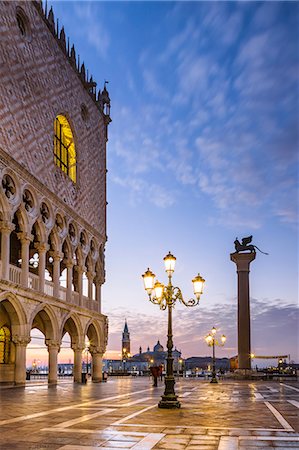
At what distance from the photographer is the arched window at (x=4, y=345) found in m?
25.5

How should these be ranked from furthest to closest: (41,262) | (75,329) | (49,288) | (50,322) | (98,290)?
1. (98,290)
2. (75,329)
3. (49,288)
4. (50,322)
5. (41,262)

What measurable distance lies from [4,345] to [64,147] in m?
10.5

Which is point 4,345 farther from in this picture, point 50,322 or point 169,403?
point 169,403

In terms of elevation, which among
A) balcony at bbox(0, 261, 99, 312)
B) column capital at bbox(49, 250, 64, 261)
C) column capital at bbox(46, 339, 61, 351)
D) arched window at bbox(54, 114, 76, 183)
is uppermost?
arched window at bbox(54, 114, 76, 183)

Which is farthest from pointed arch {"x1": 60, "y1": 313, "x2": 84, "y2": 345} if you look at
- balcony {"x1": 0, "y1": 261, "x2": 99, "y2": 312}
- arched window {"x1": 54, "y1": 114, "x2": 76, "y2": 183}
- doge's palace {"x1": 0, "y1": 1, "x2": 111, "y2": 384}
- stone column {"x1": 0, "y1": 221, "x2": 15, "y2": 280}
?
stone column {"x1": 0, "y1": 221, "x2": 15, "y2": 280}

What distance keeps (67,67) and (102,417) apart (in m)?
22.5

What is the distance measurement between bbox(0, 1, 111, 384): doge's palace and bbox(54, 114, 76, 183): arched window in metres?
0.06

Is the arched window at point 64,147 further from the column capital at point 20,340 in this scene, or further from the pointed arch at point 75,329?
the column capital at point 20,340

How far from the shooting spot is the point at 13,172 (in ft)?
71.9

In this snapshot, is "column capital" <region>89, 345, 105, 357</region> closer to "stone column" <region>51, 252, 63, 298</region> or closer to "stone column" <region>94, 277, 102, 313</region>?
"stone column" <region>94, 277, 102, 313</region>

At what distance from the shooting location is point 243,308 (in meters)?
34.8

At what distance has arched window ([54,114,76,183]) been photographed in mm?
28625

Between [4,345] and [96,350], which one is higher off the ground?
[4,345]

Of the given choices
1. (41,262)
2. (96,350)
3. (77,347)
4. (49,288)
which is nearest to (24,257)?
(41,262)
